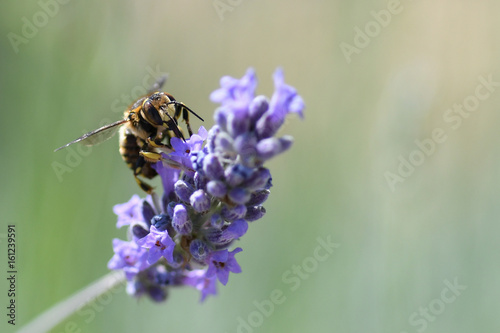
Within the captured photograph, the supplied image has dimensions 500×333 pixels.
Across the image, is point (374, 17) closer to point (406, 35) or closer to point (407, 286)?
point (406, 35)

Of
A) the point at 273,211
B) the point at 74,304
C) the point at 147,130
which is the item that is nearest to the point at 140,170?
the point at 147,130

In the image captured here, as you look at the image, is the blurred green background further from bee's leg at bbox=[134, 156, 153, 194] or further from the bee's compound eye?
the bee's compound eye

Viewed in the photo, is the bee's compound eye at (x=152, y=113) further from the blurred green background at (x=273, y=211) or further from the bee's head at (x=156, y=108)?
the blurred green background at (x=273, y=211)

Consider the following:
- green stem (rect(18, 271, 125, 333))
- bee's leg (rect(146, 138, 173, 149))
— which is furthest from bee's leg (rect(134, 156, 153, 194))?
green stem (rect(18, 271, 125, 333))

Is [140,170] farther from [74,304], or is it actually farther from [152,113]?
[74,304]

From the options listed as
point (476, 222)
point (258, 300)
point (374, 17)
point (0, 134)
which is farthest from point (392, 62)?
point (0, 134)

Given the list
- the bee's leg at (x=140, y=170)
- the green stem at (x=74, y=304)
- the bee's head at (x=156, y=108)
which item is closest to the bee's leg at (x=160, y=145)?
the bee's head at (x=156, y=108)
